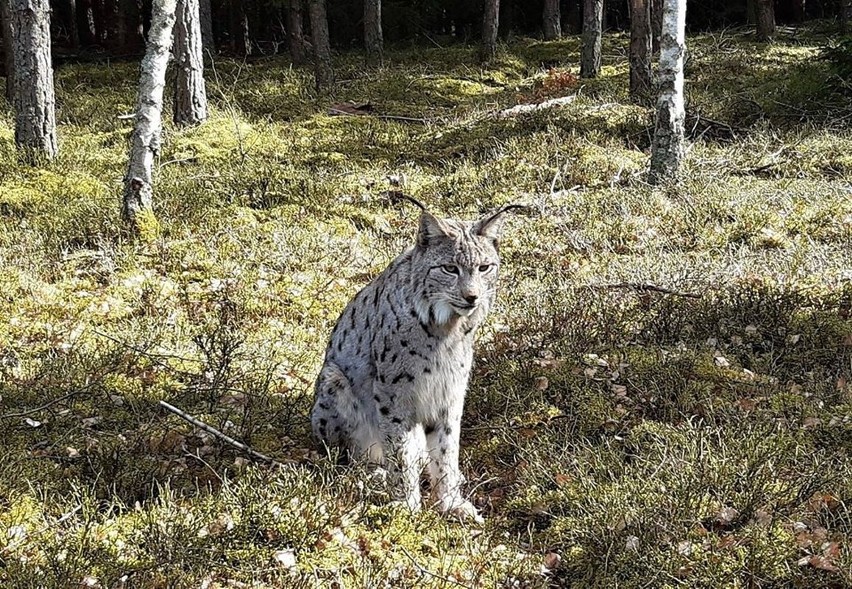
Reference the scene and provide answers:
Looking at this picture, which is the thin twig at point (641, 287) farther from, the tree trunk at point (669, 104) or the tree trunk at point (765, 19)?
the tree trunk at point (765, 19)

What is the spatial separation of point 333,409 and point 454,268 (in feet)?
4.22

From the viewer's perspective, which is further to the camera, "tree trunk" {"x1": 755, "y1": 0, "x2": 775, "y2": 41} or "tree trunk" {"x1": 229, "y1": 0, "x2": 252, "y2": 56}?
"tree trunk" {"x1": 229, "y1": 0, "x2": 252, "y2": 56}

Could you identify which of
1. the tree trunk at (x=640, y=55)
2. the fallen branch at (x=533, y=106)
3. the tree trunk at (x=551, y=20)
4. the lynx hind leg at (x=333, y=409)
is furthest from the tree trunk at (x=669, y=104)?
the tree trunk at (x=551, y=20)

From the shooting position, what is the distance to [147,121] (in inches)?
369

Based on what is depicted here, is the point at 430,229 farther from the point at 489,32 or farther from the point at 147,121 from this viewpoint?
the point at 489,32

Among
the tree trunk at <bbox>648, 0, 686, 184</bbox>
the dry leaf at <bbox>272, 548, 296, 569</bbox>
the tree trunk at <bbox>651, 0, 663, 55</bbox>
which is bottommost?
the dry leaf at <bbox>272, 548, 296, 569</bbox>

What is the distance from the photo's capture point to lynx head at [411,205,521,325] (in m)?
4.92

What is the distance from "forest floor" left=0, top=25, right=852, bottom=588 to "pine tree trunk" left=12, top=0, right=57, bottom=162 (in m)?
0.44

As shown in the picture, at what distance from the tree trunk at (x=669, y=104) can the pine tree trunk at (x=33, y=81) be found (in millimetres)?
9143

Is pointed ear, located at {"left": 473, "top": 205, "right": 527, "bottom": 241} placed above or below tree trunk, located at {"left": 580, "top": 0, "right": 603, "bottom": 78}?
below

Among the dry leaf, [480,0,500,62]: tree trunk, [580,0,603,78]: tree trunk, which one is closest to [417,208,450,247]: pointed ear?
the dry leaf

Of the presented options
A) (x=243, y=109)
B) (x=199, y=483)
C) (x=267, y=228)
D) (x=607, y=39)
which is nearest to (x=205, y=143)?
(x=243, y=109)

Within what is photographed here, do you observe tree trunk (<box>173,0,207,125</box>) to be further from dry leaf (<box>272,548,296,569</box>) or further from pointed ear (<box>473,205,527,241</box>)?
dry leaf (<box>272,548,296,569</box>)

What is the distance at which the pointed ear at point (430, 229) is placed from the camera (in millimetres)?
5041
